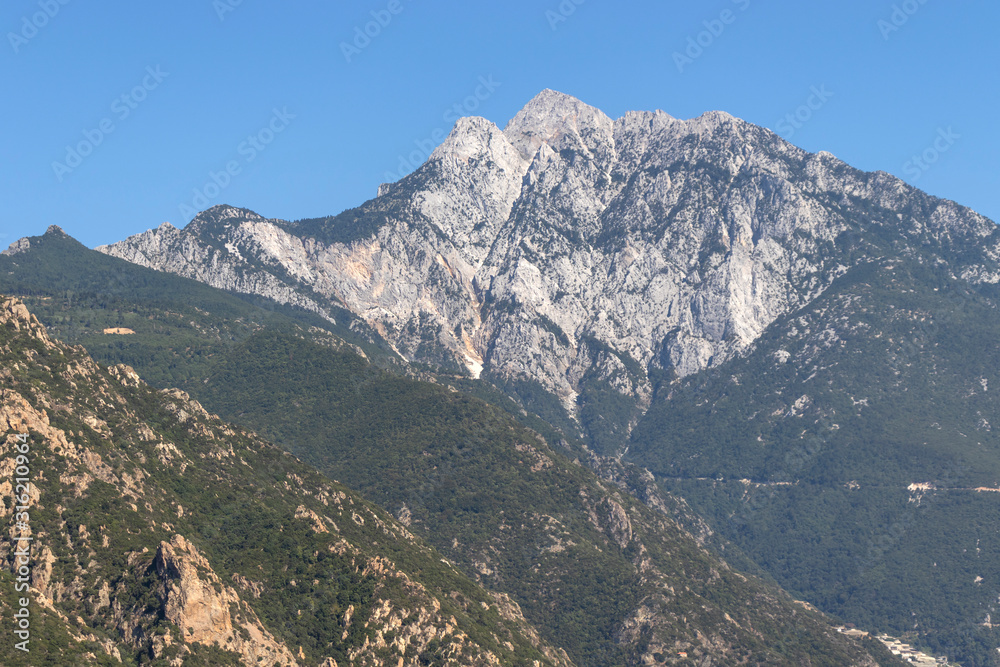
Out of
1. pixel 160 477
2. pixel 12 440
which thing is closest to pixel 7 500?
pixel 12 440

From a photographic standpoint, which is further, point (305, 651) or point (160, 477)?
point (160, 477)

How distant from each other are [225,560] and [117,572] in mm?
34697

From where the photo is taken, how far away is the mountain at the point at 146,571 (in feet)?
493

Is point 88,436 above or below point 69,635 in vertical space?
above

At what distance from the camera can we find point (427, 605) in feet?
645

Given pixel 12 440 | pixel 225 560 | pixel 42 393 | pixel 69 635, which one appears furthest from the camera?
pixel 225 560

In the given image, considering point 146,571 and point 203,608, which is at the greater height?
point 146,571

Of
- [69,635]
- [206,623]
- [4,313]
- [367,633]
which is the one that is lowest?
[69,635]

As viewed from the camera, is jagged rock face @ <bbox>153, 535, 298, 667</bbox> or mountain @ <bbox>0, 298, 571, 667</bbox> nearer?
mountain @ <bbox>0, 298, 571, 667</bbox>

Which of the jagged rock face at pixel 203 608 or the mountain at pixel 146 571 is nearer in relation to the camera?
the mountain at pixel 146 571

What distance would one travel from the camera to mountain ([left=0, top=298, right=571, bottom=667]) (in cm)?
15012

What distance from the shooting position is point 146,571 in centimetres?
15725

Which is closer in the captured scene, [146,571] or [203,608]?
[203,608]

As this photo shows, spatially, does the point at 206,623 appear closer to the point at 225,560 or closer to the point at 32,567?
the point at 32,567
